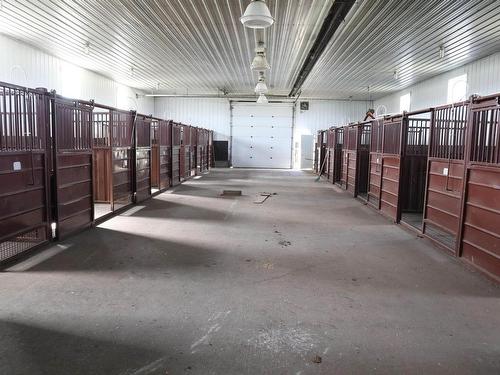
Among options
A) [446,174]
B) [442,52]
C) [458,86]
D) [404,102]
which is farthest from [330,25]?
[404,102]

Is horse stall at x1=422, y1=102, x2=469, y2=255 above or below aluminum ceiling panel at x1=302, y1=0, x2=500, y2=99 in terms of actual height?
below

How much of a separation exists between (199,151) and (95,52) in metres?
6.45

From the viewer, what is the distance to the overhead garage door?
2138 centimetres

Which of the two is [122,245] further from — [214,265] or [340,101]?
[340,101]

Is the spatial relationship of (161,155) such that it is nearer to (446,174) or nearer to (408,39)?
(408,39)

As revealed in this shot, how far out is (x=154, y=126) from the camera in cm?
1067

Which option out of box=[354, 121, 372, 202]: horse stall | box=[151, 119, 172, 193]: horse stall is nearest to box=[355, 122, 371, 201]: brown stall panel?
box=[354, 121, 372, 202]: horse stall

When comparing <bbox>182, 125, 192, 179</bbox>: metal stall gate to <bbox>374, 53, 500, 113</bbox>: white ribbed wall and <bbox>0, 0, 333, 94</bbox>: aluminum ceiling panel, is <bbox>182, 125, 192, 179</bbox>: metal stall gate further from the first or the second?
<bbox>374, 53, 500, 113</bbox>: white ribbed wall

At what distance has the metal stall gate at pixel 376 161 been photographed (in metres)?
8.16

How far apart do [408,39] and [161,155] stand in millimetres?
6884

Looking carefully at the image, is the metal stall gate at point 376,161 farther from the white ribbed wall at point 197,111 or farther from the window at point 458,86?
the white ribbed wall at point 197,111

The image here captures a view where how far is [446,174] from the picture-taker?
5.30m

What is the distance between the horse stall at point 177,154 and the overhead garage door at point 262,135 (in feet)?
28.5

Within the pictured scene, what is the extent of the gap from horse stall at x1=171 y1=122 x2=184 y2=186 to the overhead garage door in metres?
8.69
